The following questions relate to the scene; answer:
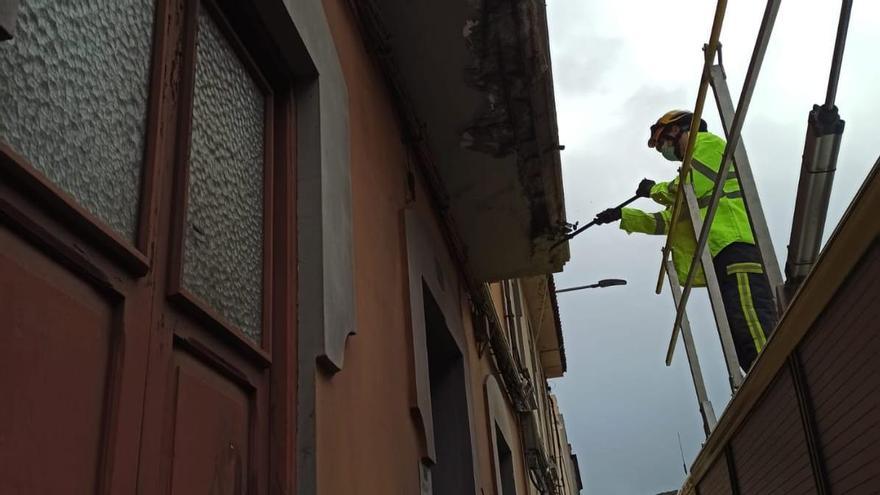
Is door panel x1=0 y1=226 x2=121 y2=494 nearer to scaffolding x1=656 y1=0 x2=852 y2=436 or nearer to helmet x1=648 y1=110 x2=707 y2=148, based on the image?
scaffolding x1=656 y1=0 x2=852 y2=436

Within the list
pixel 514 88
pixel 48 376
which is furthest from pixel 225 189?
pixel 514 88

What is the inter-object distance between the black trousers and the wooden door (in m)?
2.66

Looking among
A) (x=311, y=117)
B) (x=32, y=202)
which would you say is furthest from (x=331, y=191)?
(x=32, y=202)

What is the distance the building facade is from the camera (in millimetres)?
1273

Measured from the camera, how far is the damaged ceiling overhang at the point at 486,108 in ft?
12.2

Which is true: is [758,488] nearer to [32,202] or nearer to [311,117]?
[311,117]

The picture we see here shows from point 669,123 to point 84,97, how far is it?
166 inches

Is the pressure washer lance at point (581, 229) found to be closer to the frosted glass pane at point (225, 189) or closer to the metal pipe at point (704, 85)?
the metal pipe at point (704, 85)

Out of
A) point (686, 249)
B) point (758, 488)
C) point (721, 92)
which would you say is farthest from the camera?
point (686, 249)

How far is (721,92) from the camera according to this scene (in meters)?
3.37

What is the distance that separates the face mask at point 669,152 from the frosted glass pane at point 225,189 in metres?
3.38

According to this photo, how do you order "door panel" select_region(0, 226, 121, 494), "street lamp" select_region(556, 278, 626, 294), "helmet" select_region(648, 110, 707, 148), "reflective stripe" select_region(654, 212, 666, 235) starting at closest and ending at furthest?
"door panel" select_region(0, 226, 121, 494) → "helmet" select_region(648, 110, 707, 148) → "reflective stripe" select_region(654, 212, 666, 235) → "street lamp" select_region(556, 278, 626, 294)

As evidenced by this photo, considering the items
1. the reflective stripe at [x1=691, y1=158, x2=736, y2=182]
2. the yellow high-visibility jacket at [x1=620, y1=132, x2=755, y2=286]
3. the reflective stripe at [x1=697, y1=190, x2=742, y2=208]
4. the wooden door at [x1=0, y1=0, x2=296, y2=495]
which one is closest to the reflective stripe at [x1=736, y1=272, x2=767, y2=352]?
the yellow high-visibility jacket at [x1=620, y1=132, x2=755, y2=286]

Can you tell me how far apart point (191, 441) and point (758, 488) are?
2.04 metres
